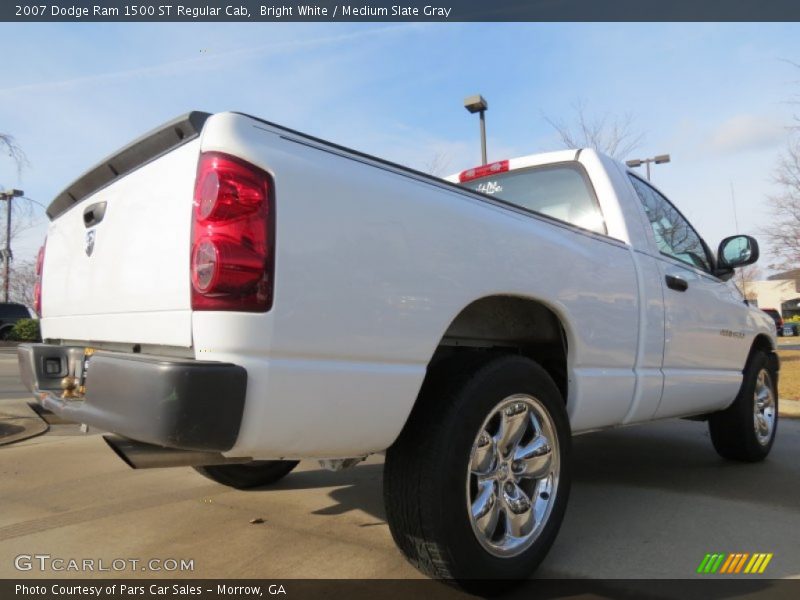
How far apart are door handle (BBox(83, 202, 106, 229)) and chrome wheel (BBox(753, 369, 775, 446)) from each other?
4.62 m

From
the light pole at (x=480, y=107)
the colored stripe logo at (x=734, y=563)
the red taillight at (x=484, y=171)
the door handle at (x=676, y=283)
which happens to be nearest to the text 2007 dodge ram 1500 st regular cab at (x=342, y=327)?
the door handle at (x=676, y=283)

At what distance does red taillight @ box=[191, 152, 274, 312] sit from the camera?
5.98ft

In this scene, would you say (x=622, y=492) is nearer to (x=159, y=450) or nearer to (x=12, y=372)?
(x=159, y=450)

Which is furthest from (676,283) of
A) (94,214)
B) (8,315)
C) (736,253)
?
(8,315)

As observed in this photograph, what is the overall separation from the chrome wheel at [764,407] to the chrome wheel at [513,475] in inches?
114

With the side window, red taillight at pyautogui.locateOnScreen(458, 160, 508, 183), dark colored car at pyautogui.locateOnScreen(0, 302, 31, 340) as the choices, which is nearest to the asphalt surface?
the side window

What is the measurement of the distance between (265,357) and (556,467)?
1.49 meters

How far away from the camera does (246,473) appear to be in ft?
12.8

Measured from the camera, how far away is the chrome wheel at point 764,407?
480 cm

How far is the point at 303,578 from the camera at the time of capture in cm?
260

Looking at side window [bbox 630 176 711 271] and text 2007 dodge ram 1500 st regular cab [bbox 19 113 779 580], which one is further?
side window [bbox 630 176 711 271]

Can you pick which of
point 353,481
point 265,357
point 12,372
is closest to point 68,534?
point 353,481

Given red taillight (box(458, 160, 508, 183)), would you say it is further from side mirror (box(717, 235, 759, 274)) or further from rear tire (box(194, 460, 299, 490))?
rear tire (box(194, 460, 299, 490))

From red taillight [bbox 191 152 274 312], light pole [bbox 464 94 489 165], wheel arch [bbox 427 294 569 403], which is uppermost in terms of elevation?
light pole [bbox 464 94 489 165]
